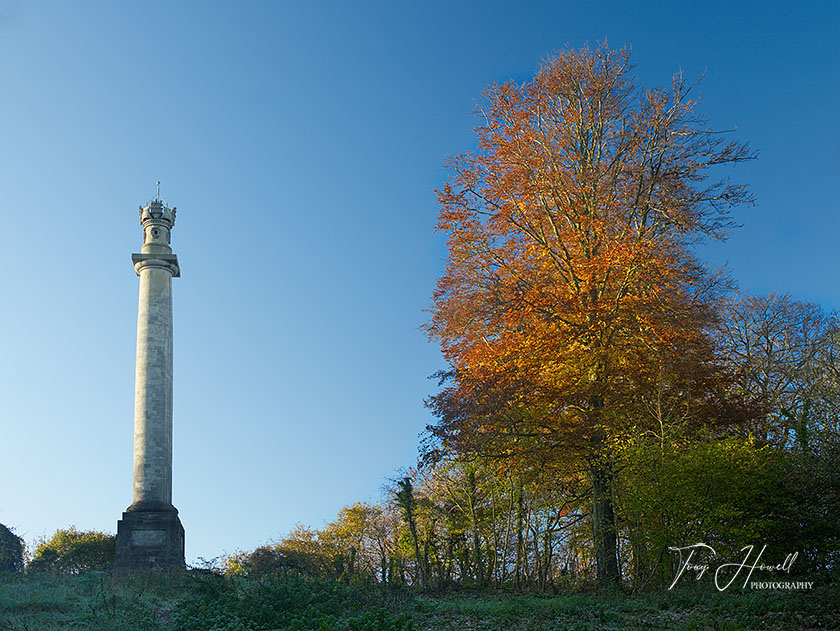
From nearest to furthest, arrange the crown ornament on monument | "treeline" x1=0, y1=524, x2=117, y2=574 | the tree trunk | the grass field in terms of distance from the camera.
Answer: the grass field, the tree trunk, "treeline" x1=0, y1=524, x2=117, y2=574, the crown ornament on monument

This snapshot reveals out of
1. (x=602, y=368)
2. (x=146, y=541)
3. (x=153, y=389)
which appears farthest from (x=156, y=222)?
(x=602, y=368)

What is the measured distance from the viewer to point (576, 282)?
1917cm

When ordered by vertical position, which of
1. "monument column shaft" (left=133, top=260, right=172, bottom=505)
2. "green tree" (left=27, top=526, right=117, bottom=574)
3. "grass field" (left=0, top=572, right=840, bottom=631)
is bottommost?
"grass field" (left=0, top=572, right=840, bottom=631)

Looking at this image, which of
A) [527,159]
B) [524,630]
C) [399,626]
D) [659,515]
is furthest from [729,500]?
[527,159]

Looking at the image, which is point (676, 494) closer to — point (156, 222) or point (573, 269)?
point (573, 269)

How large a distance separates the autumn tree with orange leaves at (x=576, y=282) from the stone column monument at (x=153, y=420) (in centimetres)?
954

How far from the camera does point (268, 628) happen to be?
10.9 metres

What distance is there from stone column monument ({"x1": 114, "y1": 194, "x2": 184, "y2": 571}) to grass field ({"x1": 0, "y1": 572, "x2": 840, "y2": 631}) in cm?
836

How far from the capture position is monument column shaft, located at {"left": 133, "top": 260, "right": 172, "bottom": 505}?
77.4 feet

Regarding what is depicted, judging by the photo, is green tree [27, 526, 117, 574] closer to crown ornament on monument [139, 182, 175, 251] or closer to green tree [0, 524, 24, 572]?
green tree [0, 524, 24, 572]

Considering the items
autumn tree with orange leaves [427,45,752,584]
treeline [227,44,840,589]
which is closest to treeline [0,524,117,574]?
treeline [227,44,840,589]

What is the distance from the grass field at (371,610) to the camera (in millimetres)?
10867

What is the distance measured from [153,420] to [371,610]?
14.7 metres

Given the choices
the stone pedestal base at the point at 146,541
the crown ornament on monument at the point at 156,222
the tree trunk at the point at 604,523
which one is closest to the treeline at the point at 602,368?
the tree trunk at the point at 604,523
